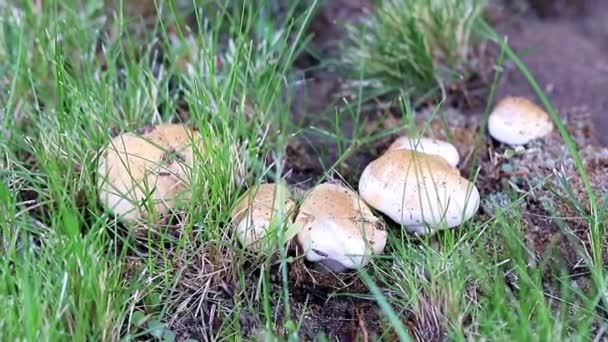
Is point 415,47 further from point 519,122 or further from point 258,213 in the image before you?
point 258,213

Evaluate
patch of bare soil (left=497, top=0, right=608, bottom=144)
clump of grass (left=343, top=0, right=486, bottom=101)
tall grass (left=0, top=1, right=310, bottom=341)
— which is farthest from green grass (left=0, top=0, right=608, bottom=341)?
patch of bare soil (left=497, top=0, right=608, bottom=144)

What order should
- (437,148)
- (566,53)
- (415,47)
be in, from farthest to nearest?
1. (566,53)
2. (415,47)
3. (437,148)

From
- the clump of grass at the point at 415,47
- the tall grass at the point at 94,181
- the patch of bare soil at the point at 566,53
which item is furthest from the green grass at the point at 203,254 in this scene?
the patch of bare soil at the point at 566,53

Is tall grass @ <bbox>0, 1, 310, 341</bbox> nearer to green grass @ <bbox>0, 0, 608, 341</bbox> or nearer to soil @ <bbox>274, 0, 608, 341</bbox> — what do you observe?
green grass @ <bbox>0, 0, 608, 341</bbox>

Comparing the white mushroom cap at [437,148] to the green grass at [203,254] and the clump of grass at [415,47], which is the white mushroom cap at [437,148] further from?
the clump of grass at [415,47]

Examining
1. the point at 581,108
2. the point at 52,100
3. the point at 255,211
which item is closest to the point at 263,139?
the point at 255,211

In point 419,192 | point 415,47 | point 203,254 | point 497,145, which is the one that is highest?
point 415,47

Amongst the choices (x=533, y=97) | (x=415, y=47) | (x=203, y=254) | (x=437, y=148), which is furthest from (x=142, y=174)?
(x=533, y=97)
